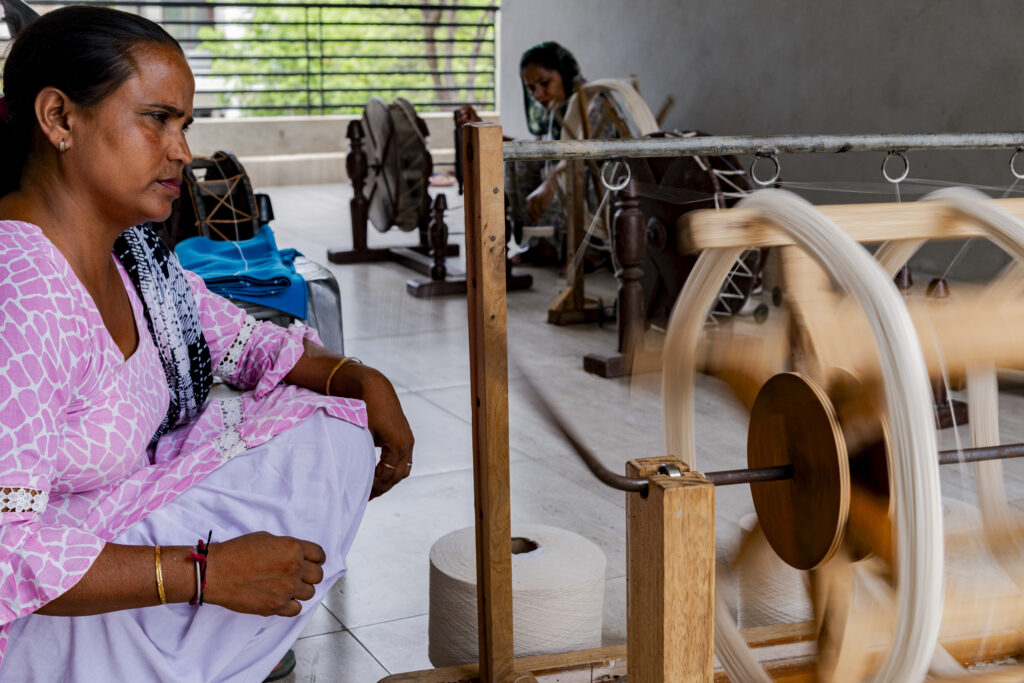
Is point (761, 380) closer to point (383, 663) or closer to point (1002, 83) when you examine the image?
point (383, 663)

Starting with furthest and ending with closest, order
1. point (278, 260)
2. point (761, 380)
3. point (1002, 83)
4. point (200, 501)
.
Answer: point (1002, 83) < point (278, 260) < point (761, 380) < point (200, 501)

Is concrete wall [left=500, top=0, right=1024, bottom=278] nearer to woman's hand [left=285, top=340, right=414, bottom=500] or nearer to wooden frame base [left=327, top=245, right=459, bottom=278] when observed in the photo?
wooden frame base [left=327, top=245, right=459, bottom=278]

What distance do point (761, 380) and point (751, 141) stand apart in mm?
376

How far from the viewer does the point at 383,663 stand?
6.02 ft

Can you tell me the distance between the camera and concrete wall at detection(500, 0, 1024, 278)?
426 centimetres

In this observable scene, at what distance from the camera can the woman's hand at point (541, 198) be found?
4.54 m

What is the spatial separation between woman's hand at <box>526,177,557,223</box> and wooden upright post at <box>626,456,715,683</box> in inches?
140

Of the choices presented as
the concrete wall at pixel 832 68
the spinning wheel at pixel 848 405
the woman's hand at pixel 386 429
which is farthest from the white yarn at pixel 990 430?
the concrete wall at pixel 832 68

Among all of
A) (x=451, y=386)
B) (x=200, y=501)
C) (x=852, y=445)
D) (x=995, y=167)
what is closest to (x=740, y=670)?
(x=852, y=445)

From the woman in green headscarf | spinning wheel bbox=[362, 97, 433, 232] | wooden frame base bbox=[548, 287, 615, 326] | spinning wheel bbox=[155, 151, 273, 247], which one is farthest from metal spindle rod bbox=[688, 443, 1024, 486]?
spinning wheel bbox=[362, 97, 433, 232]

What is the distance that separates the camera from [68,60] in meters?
1.14

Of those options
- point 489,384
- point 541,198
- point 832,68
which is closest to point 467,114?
point 541,198

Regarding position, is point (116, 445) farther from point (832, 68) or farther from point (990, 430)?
point (832, 68)

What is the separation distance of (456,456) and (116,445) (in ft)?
5.63
